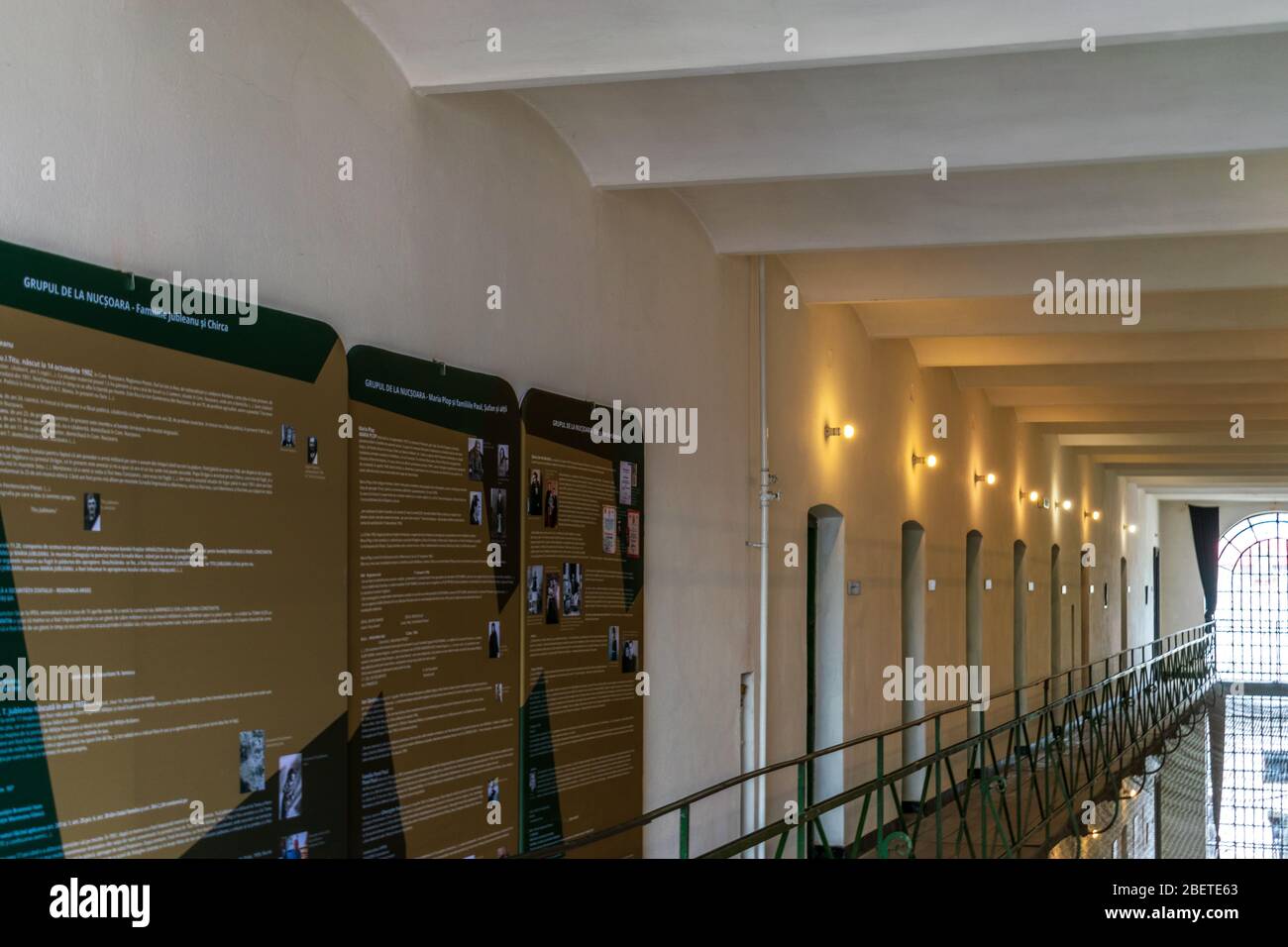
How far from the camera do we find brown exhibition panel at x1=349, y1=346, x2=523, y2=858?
3484 millimetres

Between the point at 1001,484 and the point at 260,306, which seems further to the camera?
the point at 1001,484

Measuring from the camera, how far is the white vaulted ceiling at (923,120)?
365 centimetres

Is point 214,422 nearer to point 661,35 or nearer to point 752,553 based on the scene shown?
point 661,35

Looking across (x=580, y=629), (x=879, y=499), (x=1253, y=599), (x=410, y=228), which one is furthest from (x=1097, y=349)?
(x=1253, y=599)

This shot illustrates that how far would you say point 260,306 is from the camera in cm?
313

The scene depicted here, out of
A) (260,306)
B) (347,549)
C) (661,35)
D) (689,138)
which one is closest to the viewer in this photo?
(260,306)

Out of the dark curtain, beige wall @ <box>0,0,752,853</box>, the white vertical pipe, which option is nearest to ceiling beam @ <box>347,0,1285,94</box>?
beige wall @ <box>0,0,752,853</box>

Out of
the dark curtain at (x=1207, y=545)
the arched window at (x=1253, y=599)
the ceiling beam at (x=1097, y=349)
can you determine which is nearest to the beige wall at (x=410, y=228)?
the ceiling beam at (x=1097, y=349)

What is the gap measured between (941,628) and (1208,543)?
22.2 meters

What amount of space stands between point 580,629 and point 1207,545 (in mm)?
28594

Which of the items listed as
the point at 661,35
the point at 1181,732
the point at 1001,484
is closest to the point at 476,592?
the point at 661,35

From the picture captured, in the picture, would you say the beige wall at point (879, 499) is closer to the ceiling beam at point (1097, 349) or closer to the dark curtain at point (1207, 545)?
the ceiling beam at point (1097, 349)

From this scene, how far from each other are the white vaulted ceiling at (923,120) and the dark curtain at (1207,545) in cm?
2411

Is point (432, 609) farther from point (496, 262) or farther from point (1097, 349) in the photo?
point (1097, 349)
